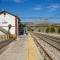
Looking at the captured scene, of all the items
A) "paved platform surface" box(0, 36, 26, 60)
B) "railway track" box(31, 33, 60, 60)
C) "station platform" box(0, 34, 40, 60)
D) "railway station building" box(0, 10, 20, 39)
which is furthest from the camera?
"railway station building" box(0, 10, 20, 39)

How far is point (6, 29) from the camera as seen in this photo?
2452 inches

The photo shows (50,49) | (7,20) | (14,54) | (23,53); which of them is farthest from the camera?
(7,20)

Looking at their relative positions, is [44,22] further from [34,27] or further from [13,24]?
[13,24]

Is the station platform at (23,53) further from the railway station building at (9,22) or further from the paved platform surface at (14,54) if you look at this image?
the railway station building at (9,22)

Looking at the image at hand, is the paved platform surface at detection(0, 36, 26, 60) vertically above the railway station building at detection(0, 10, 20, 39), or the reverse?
the railway station building at detection(0, 10, 20, 39)

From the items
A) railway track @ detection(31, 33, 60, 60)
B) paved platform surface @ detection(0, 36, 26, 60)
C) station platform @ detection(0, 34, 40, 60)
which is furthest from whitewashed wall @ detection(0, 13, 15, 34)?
station platform @ detection(0, 34, 40, 60)

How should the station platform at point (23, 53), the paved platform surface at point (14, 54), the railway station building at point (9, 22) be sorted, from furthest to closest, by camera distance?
the railway station building at point (9, 22) → the paved platform surface at point (14, 54) → the station platform at point (23, 53)

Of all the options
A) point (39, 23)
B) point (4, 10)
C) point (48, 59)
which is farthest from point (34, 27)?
point (48, 59)

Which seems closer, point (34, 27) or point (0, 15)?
point (0, 15)

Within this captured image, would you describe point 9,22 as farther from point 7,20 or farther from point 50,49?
point 50,49

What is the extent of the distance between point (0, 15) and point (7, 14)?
8.38 ft

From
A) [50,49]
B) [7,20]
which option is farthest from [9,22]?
[50,49]

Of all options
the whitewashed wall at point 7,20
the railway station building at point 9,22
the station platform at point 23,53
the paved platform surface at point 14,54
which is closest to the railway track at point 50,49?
the station platform at point 23,53

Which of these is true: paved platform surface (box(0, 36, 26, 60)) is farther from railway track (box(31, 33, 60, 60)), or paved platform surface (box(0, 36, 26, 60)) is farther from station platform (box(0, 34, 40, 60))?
railway track (box(31, 33, 60, 60))
